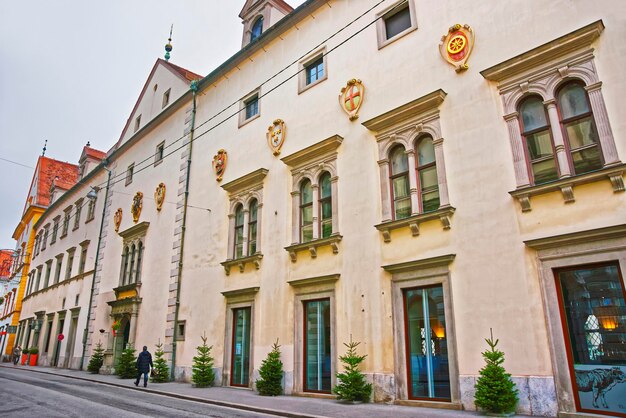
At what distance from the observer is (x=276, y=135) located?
1762 cm

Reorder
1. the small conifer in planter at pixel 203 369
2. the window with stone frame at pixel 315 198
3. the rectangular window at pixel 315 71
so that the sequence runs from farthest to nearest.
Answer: the rectangular window at pixel 315 71 → the small conifer in planter at pixel 203 369 → the window with stone frame at pixel 315 198

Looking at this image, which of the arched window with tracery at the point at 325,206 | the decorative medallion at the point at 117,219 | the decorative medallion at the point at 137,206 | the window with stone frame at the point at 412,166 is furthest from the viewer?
the decorative medallion at the point at 117,219

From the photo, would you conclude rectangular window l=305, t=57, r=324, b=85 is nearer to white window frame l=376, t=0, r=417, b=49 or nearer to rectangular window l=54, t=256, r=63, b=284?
white window frame l=376, t=0, r=417, b=49

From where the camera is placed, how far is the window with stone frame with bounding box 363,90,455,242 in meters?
12.1

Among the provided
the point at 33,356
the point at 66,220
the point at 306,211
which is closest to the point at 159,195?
the point at 306,211

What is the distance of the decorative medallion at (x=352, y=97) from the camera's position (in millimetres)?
14688

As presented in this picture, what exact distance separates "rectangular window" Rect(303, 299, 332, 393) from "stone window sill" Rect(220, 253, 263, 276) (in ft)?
9.16

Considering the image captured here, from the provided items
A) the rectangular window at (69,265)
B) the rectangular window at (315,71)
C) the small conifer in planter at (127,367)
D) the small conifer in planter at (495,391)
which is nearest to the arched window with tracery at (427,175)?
the small conifer in planter at (495,391)

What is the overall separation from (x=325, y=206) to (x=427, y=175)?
3869 millimetres

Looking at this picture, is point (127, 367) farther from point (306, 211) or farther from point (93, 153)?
point (93, 153)

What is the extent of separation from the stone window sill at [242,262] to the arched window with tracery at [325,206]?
2966 millimetres

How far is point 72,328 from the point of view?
3072cm

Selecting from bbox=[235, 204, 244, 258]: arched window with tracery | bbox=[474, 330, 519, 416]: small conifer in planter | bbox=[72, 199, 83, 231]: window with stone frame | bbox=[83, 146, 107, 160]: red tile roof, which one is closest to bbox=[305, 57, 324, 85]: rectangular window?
bbox=[235, 204, 244, 258]: arched window with tracery

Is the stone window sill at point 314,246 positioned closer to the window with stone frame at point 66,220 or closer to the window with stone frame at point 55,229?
the window with stone frame at point 66,220
